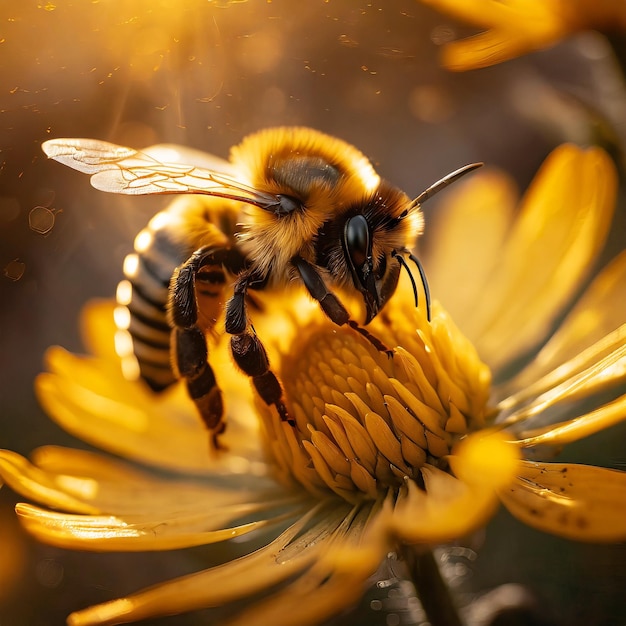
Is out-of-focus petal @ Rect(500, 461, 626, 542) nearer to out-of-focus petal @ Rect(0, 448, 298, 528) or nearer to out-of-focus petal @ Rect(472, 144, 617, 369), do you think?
out-of-focus petal @ Rect(0, 448, 298, 528)

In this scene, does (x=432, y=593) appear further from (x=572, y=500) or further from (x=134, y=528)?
(x=134, y=528)

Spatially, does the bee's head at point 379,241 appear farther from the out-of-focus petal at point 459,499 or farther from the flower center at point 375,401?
the out-of-focus petal at point 459,499

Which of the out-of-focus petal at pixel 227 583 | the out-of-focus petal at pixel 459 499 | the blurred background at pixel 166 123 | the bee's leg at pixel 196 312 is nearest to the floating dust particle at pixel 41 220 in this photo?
the blurred background at pixel 166 123

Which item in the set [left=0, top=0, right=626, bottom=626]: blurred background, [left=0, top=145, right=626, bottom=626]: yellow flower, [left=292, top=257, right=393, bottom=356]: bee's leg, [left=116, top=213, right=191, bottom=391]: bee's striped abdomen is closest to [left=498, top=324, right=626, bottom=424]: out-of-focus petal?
[left=0, top=145, right=626, bottom=626]: yellow flower

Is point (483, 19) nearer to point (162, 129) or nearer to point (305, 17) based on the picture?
point (305, 17)

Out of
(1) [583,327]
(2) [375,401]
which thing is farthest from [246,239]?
(1) [583,327]

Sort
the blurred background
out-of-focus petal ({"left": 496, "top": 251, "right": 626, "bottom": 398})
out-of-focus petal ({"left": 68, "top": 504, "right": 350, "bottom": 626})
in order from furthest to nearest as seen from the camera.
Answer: out-of-focus petal ({"left": 496, "top": 251, "right": 626, "bottom": 398})
the blurred background
out-of-focus petal ({"left": 68, "top": 504, "right": 350, "bottom": 626})

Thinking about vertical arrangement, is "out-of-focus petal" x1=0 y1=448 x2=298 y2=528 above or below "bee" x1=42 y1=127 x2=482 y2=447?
below

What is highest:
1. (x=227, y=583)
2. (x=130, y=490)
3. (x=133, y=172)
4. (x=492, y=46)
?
(x=492, y=46)
